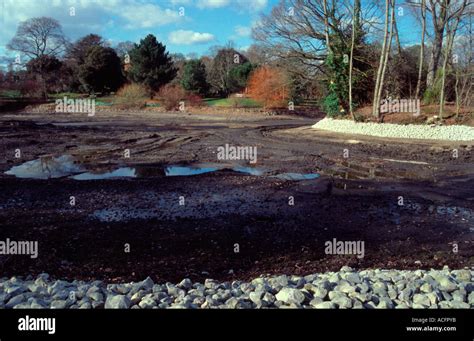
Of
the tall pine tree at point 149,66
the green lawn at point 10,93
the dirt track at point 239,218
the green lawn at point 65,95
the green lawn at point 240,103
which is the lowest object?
the dirt track at point 239,218

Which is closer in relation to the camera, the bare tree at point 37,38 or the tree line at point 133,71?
the bare tree at point 37,38

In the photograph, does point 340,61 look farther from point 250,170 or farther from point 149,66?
point 149,66

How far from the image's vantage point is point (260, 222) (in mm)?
8023

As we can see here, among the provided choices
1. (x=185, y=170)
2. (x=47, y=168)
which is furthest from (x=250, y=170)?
(x=47, y=168)

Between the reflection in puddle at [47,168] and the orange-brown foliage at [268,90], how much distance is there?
27.9m

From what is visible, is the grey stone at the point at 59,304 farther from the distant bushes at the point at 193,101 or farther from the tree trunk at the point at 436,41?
the distant bushes at the point at 193,101

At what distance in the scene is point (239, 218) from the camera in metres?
8.24

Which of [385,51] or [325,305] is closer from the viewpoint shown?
[325,305]

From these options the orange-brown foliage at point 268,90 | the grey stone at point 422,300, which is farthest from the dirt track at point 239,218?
the orange-brown foliage at point 268,90

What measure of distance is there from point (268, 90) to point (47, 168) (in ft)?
105

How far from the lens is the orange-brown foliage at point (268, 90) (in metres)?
40.8

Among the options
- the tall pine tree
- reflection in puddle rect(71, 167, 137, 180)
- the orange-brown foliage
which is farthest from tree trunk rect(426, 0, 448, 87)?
the tall pine tree

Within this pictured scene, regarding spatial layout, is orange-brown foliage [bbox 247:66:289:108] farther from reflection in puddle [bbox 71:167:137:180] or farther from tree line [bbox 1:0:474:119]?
reflection in puddle [bbox 71:167:137:180]

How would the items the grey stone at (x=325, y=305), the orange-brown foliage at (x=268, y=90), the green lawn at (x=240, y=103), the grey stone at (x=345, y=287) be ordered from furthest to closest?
the green lawn at (x=240, y=103) < the orange-brown foliage at (x=268, y=90) < the grey stone at (x=345, y=287) < the grey stone at (x=325, y=305)
